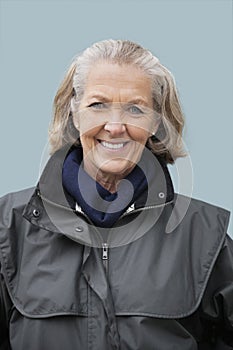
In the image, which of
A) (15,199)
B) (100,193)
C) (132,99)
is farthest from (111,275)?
(132,99)

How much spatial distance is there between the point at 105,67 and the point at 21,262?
21.6 inches

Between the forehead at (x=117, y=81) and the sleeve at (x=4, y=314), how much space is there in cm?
55

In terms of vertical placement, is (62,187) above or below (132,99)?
below

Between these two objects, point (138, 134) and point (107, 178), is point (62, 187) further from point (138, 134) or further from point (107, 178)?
point (138, 134)

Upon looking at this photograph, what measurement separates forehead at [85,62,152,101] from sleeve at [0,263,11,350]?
1.79 ft

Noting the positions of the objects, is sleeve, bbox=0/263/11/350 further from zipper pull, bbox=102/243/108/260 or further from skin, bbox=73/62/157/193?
skin, bbox=73/62/157/193

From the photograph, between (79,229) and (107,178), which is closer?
(79,229)

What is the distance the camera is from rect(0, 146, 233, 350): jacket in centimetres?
186

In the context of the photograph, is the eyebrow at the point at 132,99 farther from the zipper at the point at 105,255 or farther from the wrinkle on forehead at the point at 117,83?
the zipper at the point at 105,255

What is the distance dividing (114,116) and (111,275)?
40 cm

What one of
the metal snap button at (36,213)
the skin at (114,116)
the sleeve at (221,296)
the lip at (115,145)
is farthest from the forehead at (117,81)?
the sleeve at (221,296)

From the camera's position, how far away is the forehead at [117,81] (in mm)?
1954

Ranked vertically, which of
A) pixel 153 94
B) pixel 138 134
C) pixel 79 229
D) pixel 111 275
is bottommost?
pixel 111 275

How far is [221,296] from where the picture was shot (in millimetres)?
2002
